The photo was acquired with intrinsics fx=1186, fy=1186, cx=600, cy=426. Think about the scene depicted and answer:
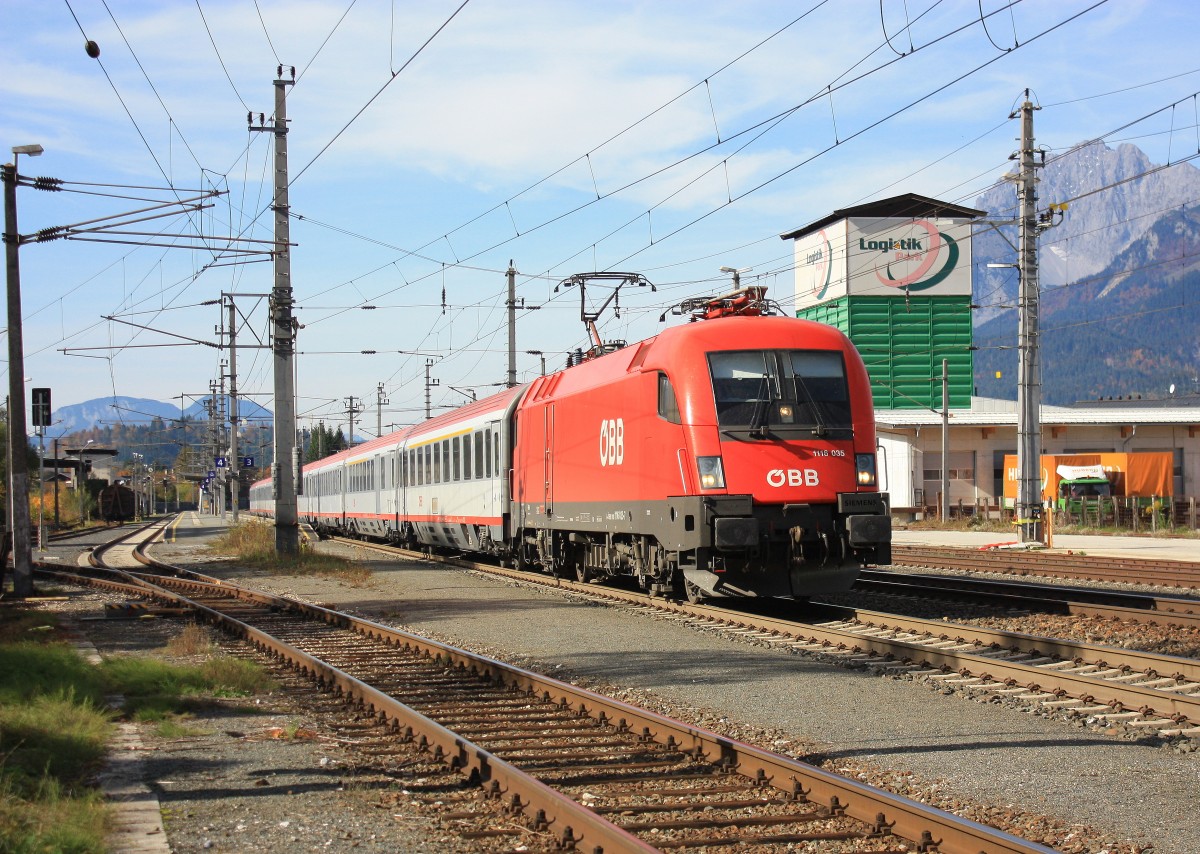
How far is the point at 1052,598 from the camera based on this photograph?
1586cm

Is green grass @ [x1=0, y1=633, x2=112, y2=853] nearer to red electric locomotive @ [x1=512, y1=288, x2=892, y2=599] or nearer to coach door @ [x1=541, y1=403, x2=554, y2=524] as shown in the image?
red electric locomotive @ [x1=512, y1=288, x2=892, y2=599]

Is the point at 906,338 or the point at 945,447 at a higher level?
the point at 906,338

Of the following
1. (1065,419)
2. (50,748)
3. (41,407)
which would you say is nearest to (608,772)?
(50,748)

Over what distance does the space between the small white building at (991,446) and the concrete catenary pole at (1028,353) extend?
705 inches

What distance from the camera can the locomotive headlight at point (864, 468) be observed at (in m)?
13.9

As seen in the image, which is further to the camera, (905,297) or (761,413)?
(905,297)

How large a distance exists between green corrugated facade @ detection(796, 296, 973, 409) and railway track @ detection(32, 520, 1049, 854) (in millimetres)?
56172

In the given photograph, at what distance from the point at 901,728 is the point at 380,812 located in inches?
145

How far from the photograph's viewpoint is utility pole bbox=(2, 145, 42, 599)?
19.3m

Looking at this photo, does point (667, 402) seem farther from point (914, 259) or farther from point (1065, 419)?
point (914, 259)

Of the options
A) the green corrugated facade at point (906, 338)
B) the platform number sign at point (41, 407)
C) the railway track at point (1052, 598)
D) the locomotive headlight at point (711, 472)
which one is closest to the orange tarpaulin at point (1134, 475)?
the railway track at point (1052, 598)

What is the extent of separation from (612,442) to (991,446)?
3313 cm

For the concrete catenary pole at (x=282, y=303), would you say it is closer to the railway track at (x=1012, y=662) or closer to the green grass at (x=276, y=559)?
the green grass at (x=276, y=559)

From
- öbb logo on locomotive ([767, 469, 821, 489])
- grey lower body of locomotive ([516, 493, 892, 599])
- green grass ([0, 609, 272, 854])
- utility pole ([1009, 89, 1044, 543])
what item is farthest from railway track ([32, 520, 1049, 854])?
utility pole ([1009, 89, 1044, 543])
